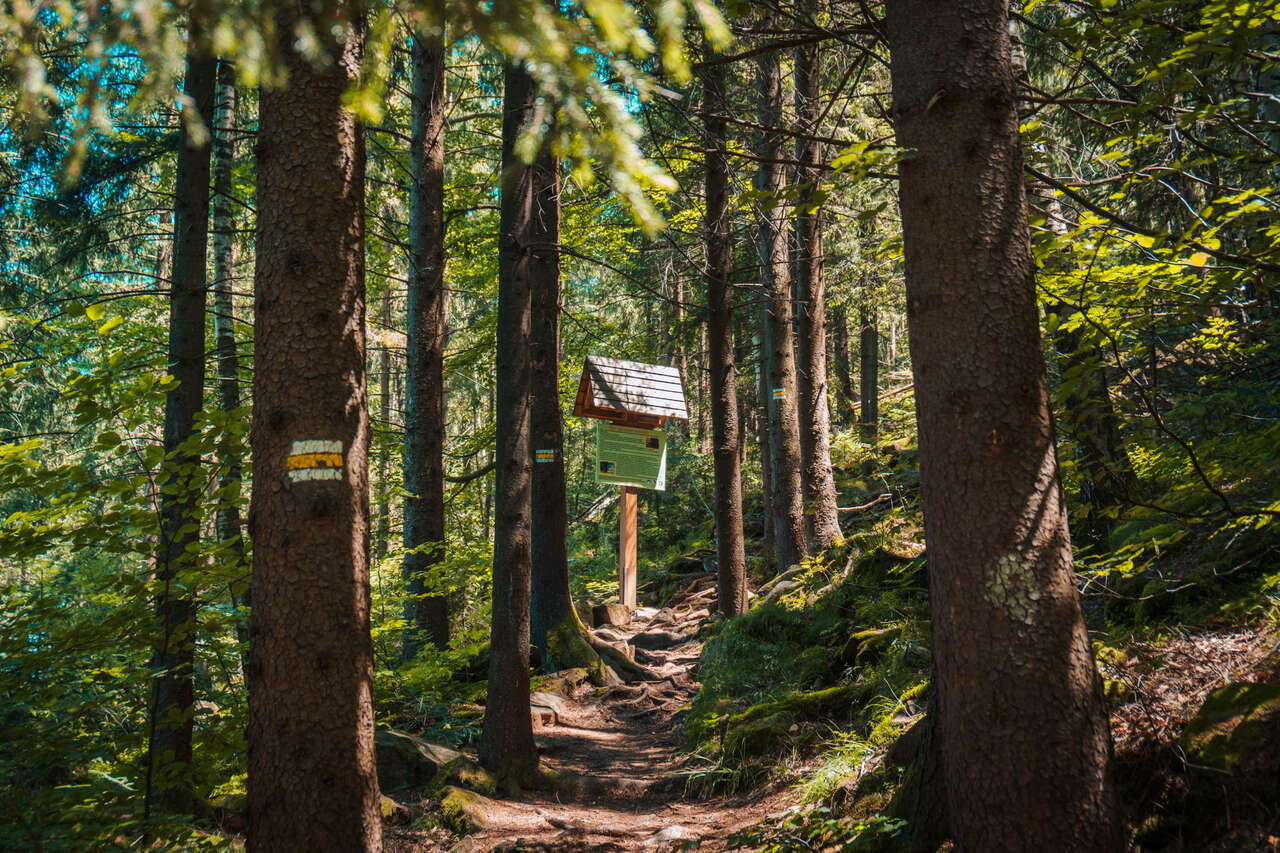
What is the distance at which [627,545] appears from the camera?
11758 millimetres

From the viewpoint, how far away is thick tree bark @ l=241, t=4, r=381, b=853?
2668 mm

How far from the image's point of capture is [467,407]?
29.4 metres

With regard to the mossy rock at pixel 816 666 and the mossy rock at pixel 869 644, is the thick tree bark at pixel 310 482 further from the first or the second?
the mossy rock at pixel 816 666

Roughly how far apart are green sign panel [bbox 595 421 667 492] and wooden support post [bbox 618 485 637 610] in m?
0.36

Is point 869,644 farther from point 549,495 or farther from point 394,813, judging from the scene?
point 549,495

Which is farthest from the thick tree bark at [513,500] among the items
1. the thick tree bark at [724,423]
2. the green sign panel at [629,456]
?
the green sign panel at [629,456]

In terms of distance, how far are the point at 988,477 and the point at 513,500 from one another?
13.8 feet

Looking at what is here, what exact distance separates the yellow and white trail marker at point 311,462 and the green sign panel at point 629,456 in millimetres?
7644

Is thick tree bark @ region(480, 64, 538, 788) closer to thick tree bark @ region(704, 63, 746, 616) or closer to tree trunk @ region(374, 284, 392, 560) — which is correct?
thick tree bark @ region(704, 63, 746, 616)

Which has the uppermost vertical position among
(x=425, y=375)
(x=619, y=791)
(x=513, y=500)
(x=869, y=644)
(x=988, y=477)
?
(x=425, y=375)

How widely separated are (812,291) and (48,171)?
8.97m

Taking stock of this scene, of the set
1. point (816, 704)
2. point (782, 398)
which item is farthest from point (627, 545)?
point (816, 704)

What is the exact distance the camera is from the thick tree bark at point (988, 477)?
95.9 inches

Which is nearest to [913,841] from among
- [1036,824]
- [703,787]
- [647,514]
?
[1036,824]
